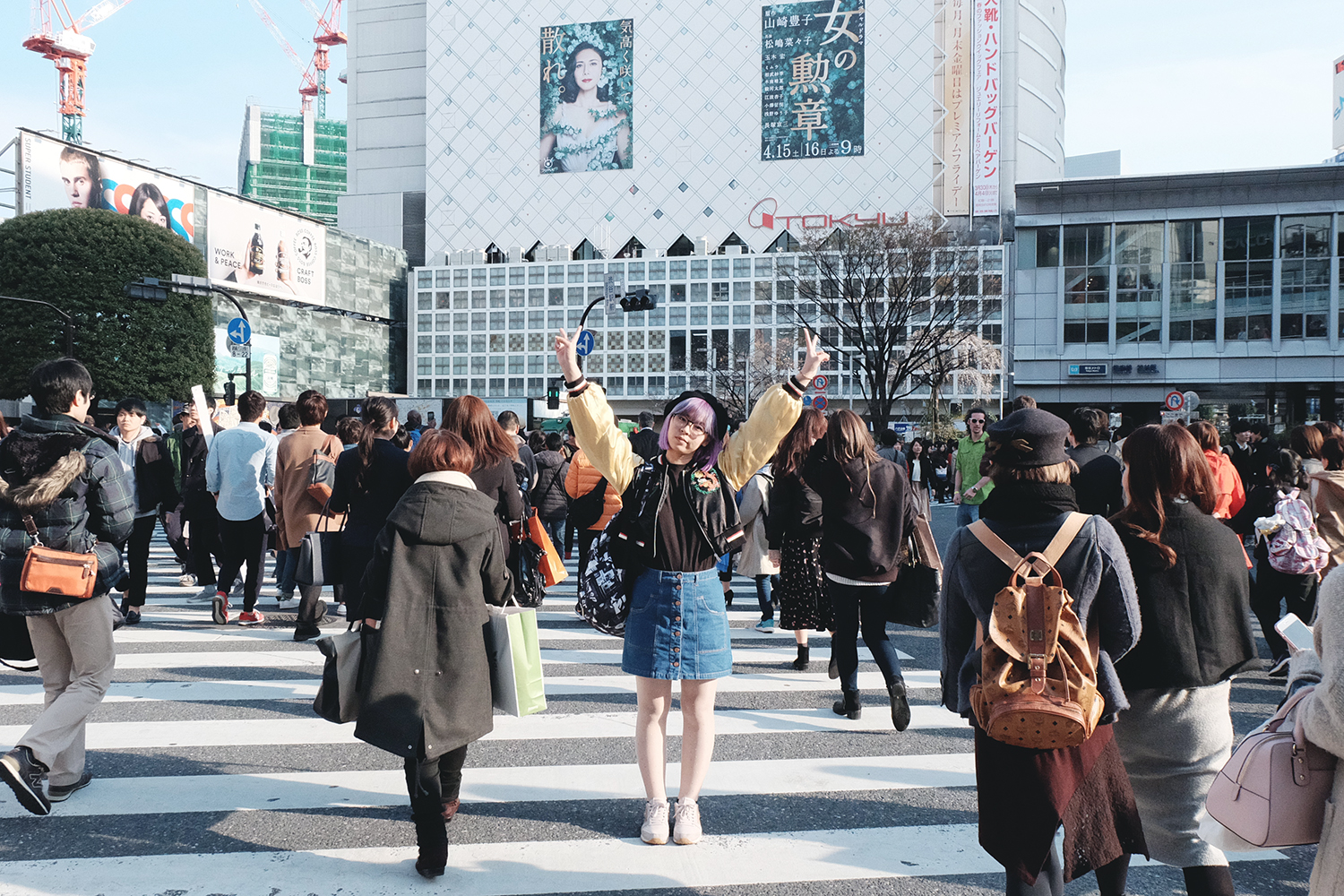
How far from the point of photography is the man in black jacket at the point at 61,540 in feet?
12.2

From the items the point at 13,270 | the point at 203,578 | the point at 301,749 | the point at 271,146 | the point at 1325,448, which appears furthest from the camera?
the point at 271,146

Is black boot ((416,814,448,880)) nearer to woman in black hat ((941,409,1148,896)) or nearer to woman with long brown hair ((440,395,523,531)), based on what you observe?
woman in black hat ((941,409,1148,896))

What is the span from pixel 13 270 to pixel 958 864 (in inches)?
1616

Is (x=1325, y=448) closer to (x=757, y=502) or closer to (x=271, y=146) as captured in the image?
(x=757, y=502)

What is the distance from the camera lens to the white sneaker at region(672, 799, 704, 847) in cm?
354

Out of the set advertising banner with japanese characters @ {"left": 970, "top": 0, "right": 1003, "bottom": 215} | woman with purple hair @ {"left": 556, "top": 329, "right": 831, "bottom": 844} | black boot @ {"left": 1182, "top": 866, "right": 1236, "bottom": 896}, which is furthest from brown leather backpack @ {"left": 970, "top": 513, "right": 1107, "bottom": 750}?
advertising banner with japanese characters @ {"left": 970, "top": 0, "right": 1003, "bottom": 215}

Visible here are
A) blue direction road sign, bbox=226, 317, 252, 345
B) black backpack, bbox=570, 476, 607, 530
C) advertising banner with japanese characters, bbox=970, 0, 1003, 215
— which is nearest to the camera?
black backpack, bbox=570, 476, 607, 530

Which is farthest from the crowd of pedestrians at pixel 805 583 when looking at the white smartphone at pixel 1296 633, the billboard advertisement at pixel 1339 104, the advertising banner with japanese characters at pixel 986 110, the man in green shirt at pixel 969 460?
the billboard advertisement at pixel 1339 104

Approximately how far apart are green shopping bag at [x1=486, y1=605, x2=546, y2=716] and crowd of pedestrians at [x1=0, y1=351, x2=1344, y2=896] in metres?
0.08

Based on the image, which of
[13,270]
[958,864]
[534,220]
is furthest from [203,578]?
[534,220]

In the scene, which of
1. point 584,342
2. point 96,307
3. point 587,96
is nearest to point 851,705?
point 584,342

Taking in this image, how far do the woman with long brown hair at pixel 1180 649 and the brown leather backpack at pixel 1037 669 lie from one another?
0.49 metres

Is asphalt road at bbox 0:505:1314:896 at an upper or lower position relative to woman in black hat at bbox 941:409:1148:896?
lower

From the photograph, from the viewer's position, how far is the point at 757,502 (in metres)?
7.31
